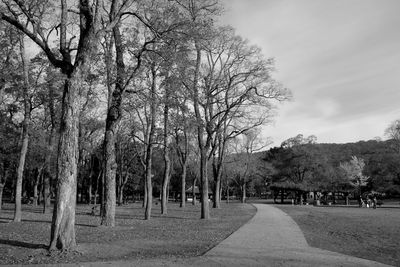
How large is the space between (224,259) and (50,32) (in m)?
12.3

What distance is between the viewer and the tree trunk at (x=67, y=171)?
10.1 metres

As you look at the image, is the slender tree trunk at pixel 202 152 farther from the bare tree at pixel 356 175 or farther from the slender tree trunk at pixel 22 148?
the bare tree at pixel 356 175

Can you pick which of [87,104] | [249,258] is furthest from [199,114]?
[249,258]

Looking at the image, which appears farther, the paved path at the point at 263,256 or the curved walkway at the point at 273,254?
the curved walkway at the point at 273,254

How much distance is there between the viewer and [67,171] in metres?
10.3

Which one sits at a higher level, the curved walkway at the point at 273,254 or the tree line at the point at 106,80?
the tree line at the point at 106,80

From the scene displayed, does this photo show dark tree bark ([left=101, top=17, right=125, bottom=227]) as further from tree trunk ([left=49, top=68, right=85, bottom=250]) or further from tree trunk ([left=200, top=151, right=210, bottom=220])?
tree trunk ([left=200, top=151, right=210, bottom=220])

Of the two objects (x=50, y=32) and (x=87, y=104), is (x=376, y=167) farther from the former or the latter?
(x=50, y=32)

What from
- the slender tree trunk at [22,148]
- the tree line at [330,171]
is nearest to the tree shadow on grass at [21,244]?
the slender tree trunk at [22,148]

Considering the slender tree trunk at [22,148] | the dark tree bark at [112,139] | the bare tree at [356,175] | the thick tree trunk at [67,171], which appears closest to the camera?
the thick tree trunk at [67,171]

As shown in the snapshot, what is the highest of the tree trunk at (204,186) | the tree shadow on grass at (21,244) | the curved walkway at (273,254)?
the tree trunk at (204,186)

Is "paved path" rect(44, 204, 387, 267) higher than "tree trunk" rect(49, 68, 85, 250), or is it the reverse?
"tree trunk" rect(49, 68, 85, 250)

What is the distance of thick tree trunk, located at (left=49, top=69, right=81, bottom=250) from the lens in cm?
1008

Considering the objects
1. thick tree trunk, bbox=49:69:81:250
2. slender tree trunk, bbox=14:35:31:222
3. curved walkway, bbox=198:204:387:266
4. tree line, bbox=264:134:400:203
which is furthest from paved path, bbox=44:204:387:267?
tree line, bbox=264:134:400:203
